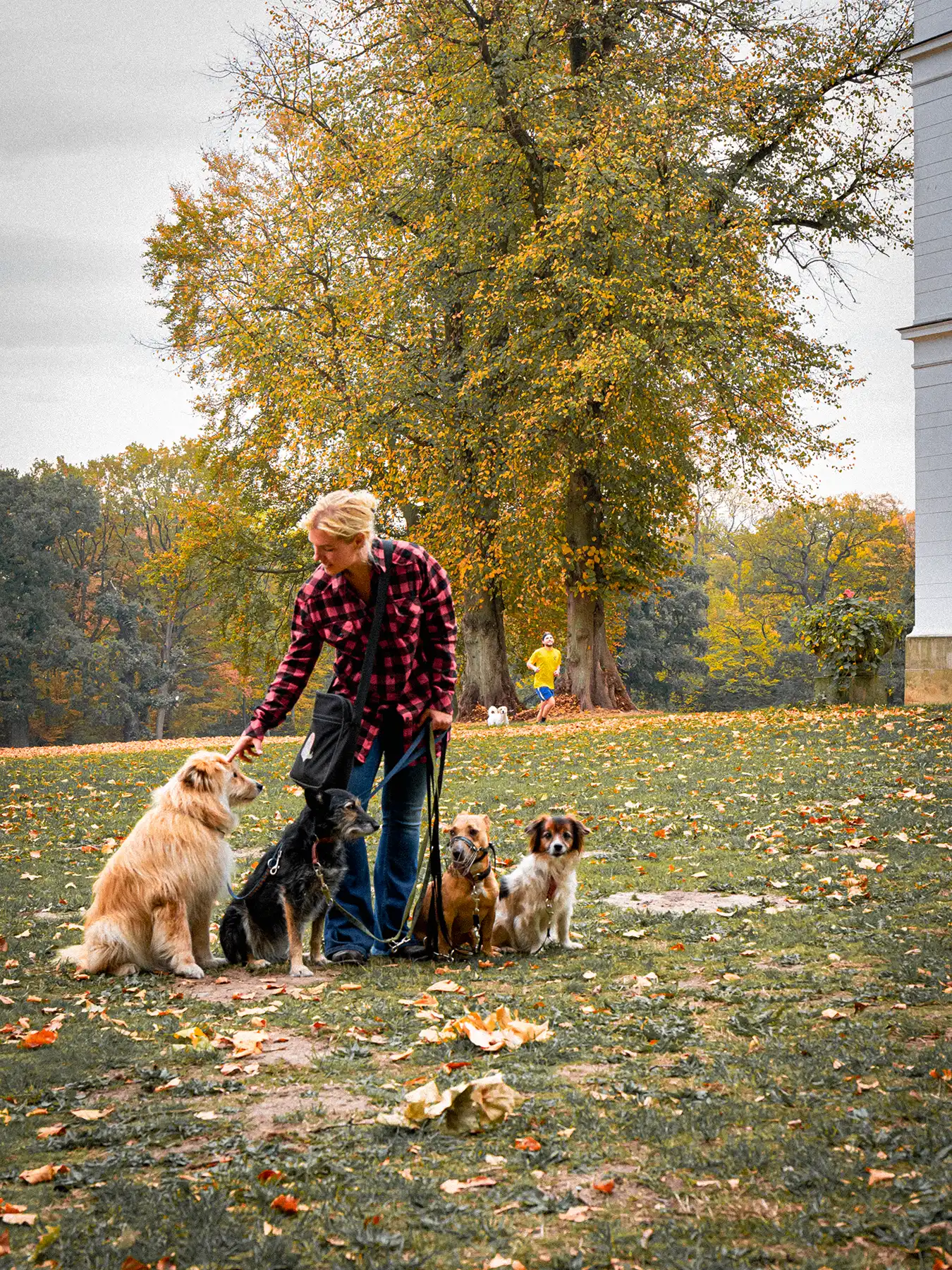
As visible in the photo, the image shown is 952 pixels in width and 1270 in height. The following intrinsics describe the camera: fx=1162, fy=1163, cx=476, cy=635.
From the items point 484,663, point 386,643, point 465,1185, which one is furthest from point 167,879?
point 484,663

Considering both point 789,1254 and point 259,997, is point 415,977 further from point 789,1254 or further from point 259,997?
point 789,1254

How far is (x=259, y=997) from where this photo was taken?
539 cm

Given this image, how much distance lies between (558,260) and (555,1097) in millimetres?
19903

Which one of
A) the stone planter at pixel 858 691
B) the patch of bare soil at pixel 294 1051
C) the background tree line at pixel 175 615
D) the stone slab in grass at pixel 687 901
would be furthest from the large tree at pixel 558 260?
the background tree line at pixel 175 615

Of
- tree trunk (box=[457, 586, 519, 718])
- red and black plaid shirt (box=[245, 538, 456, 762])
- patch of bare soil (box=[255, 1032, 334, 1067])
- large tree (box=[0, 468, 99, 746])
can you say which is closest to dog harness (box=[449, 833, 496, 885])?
red and black plaid shirt (box=[245, 538, 456, 762])

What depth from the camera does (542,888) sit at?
6.17 metres

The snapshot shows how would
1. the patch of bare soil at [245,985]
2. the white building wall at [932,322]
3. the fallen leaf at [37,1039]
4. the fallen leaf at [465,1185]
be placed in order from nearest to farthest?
the fallen leaf at [465,1185] < the fallen leaf at [37,1039] < the patch of bare soil at [245,985] < the white building wall at [932,322]

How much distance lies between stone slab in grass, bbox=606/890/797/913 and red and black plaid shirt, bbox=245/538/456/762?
2.28m

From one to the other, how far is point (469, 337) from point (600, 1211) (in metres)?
23.4

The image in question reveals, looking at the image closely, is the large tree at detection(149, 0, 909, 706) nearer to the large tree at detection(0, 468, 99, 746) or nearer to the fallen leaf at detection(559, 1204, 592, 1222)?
the fallen leaf at detection(559, 1204, 592, 1222)

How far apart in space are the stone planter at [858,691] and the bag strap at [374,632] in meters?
16.1

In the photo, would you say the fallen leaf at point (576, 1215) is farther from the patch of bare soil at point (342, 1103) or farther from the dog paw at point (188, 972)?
the dog paw at point (188, 972)

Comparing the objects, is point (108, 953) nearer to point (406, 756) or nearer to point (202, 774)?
point (202, 774)

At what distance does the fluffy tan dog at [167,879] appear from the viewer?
18.9 ft
